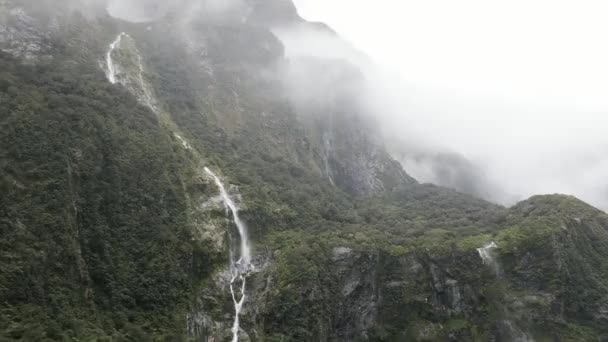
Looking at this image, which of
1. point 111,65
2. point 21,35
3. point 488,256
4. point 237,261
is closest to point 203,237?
point 237,261

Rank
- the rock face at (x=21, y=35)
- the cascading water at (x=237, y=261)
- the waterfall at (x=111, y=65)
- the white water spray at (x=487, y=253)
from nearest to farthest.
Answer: the cascading water at (x=237, y=261) < the white water spray at (x=487, y=253) < the rock face at (x=21, y=35) < the waterfall at (x=111, y=65)

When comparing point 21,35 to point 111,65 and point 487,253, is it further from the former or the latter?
point 487,253

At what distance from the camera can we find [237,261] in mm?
67000

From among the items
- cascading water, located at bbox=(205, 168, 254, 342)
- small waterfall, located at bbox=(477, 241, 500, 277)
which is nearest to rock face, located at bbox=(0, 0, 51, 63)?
cascading water, located at bbox=(205, 168, 254, 342)

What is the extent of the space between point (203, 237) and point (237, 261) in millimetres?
5889

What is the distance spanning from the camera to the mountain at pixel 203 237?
50.9 m

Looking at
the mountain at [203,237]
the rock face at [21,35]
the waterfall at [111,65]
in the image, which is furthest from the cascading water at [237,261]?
the rock face at [21,35]

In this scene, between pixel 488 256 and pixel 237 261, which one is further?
pixel 488 256

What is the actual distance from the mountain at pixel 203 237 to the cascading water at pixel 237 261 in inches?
10.2

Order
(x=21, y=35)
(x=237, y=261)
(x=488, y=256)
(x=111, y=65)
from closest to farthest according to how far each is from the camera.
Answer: (x=237, y=261)
(x=488, y=256)
(x=21, y=35)
(x=111, y=65)

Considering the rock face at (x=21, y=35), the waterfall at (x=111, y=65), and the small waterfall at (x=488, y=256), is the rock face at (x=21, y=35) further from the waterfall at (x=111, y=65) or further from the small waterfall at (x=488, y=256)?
the small waterfall at (x=488, y=256)

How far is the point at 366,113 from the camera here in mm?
168375

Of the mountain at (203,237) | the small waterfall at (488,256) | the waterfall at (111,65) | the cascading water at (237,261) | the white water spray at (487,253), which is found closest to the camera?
the mountain at (203,237)

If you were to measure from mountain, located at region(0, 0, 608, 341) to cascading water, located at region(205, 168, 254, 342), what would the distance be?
260mm
